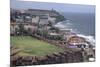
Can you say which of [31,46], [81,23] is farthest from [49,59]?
[81,23]

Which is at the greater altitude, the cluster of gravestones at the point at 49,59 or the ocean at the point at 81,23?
the ocean at the point at 81,23

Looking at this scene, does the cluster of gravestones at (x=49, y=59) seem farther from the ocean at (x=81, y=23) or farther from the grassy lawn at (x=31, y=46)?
the ocean at (x=81, y=23)

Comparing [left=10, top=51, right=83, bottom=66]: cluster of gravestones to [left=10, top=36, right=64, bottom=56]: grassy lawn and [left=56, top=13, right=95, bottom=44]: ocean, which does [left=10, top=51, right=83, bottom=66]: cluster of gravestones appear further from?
[left=56, top=13, right=95, bottom=44]: ocean

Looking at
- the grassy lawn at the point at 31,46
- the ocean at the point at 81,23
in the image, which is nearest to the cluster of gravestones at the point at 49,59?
the grassy lawn at the point at 31,46

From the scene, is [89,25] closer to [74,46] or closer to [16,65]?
[74,46]

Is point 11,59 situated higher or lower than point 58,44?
lower

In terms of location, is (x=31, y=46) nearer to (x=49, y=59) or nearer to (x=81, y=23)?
(x=49, y=59)
